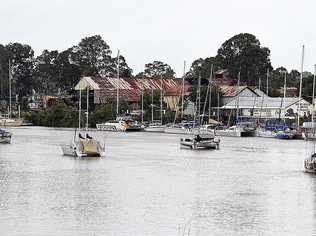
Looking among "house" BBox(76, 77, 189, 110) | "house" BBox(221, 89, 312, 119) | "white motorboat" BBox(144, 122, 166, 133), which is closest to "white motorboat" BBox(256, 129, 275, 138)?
"house" BBox(221, 89, 312, 119)

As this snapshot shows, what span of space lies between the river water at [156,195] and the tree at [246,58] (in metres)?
89.6

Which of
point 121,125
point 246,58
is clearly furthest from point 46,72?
Answer: point 121,125

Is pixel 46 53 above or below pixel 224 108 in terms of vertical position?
above

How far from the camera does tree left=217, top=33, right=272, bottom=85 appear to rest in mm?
160500

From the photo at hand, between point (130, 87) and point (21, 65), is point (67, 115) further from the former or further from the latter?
point (21, 65)

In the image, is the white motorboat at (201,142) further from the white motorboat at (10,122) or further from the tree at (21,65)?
the tree at (21,65)

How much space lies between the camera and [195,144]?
261ft

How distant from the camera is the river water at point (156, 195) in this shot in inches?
1236

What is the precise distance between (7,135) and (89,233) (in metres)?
60.6

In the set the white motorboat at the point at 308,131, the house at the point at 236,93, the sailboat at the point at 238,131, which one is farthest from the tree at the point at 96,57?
the white motorboat at the point at 308,131

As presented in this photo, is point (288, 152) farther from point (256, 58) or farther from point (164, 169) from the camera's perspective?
point (256, 58)

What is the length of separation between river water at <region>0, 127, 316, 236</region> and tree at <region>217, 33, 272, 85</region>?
294ft

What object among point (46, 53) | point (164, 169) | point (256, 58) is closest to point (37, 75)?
point (46, 53)

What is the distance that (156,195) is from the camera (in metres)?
41.3
